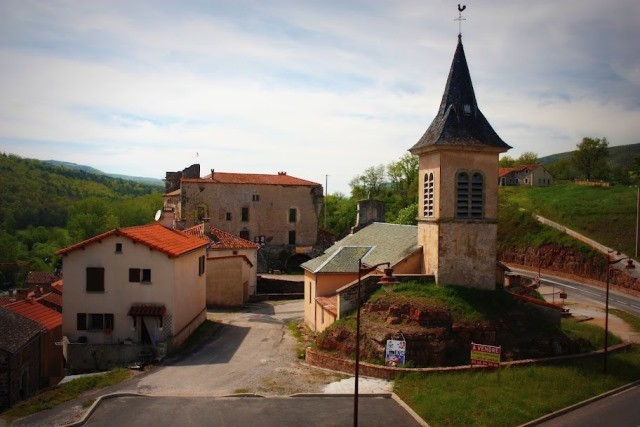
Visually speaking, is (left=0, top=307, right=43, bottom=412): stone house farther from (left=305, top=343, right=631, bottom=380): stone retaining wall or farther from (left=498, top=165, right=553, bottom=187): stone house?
(left=498, top=165, right=553, bottom=187): stone house

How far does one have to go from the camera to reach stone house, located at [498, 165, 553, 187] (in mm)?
79875

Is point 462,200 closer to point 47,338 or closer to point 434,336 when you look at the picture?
point 434,336

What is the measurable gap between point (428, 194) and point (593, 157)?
246 ft

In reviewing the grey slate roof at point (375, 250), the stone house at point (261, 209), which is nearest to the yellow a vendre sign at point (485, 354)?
the grey slate roof at point (375, 250)

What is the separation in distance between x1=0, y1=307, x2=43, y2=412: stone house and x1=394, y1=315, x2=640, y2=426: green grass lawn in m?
14.0

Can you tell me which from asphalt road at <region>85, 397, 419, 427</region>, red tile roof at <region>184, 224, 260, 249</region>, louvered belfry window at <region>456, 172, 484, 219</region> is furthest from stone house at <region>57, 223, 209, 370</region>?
red tile roof at <region>184, 224, 260, 249</region>

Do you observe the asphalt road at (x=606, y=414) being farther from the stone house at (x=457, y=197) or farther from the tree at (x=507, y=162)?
the tree at (x=507, y=162)

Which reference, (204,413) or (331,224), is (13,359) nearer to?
(204,413)

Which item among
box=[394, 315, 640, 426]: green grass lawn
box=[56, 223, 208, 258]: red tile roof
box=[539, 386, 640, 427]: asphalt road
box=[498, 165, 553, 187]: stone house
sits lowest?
box=[539, 386, 640, 427]: asphalt road

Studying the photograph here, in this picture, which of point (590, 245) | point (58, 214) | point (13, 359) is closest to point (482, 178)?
point (13, 359)

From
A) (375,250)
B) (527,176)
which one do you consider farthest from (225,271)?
(527,176)

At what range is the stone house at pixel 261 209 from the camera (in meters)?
54.7

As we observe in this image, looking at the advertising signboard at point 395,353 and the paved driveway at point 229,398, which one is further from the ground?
the advertising signboard at point 395,353

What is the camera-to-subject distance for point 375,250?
Result: 28438 millimetres
